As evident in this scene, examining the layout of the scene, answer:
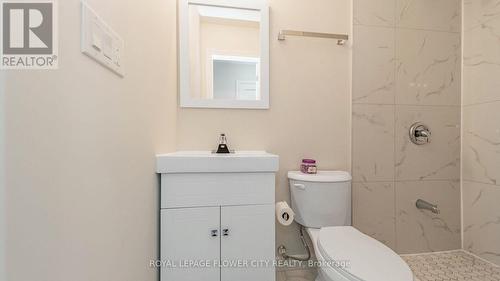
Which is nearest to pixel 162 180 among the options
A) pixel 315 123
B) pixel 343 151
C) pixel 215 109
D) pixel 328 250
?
pixel 215 109

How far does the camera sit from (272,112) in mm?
1443

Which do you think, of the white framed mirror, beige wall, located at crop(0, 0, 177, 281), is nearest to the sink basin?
beige wall, located at crop(0, 0, 177, 281)

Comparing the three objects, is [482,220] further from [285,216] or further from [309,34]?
[309,34]

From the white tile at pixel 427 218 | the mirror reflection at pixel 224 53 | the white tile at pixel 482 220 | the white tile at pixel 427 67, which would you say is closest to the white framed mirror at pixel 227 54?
the mirror reflection at pixel 224 53

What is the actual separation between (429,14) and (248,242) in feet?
6.34

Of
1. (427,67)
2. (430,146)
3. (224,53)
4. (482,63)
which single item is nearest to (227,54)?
(224,53)

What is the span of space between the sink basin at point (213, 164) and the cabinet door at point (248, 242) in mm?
196

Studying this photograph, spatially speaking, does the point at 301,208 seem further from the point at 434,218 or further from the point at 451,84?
the point at 451,84

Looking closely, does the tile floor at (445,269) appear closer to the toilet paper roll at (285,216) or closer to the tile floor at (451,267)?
the tile floor at (451,267)

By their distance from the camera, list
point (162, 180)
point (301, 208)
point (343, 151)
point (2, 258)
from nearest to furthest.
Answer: point (2, 258) < point (162, 180) < point (301, 208) < point (343, 151)

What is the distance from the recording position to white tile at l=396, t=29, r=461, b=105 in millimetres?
1520

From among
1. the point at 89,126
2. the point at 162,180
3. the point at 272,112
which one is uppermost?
the point at 272,112

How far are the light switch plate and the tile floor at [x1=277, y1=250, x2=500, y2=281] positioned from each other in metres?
1.45

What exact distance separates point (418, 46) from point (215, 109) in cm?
147
